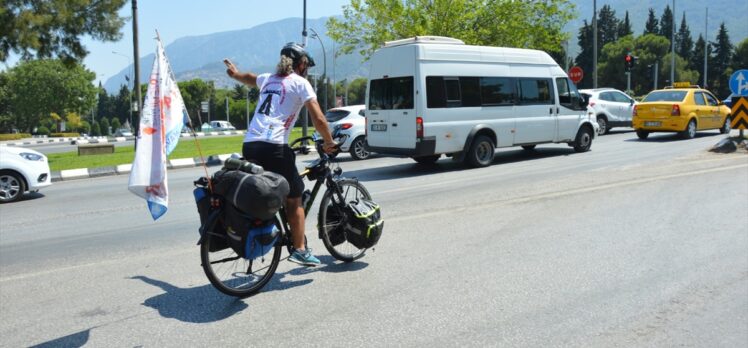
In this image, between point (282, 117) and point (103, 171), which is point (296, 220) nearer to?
point (282, 117)

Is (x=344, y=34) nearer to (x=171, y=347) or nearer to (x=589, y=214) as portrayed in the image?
(x=589, y=214)

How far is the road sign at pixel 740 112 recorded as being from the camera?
14.7 metres

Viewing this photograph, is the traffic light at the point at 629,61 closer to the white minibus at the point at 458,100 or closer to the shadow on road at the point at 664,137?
the shadow on road at the point at 664,137

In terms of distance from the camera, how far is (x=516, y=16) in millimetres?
27781

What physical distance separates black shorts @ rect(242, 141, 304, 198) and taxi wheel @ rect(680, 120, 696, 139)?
16371 millimetres

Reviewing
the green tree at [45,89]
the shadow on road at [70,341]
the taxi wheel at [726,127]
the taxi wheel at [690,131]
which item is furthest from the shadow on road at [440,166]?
the green tree at [45,89]

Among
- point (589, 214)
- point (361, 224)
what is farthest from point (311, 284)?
point (589, 214)

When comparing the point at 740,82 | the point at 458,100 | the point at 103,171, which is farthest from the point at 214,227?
the point at 740,82

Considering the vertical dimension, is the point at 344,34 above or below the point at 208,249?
above

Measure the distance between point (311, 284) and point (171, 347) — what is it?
1.41 metres

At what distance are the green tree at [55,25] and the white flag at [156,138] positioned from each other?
678 inches

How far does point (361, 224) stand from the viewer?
5145 millimetres

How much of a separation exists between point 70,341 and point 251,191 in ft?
4.67

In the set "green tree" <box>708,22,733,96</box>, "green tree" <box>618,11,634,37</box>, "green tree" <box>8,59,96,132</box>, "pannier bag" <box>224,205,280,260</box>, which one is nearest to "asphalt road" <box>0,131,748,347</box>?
"pannier bag" <box>224,205,280,260</box>
